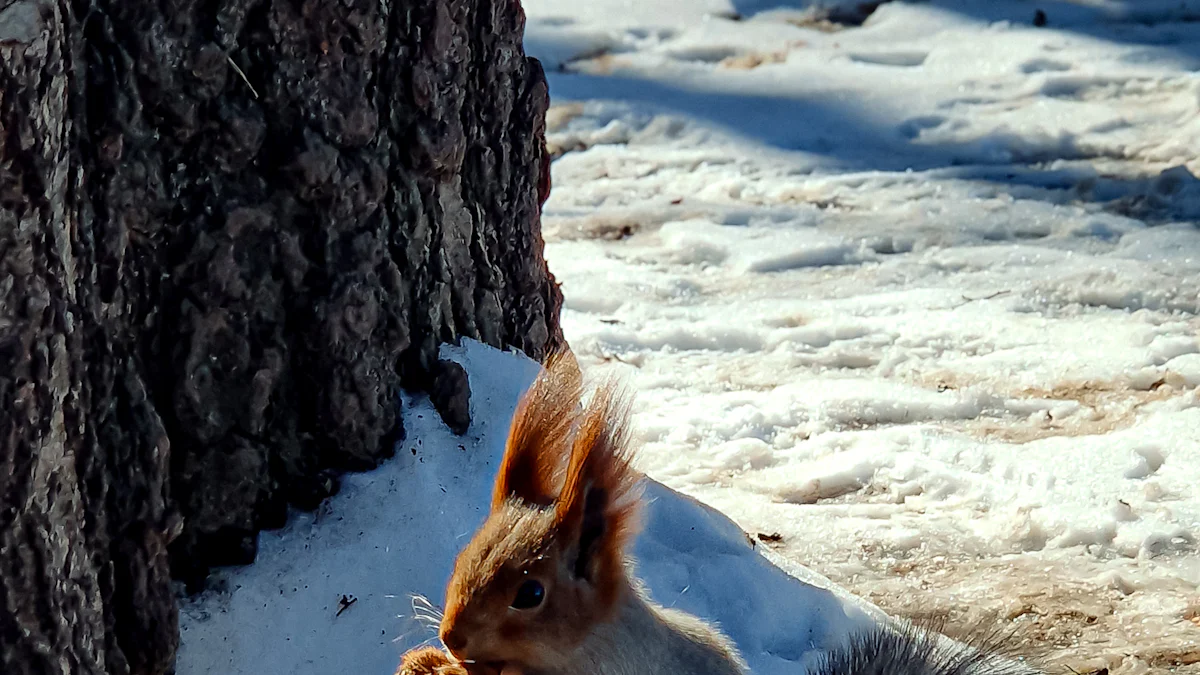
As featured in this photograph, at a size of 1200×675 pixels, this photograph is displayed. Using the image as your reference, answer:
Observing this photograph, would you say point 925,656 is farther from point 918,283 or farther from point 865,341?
point 918,283

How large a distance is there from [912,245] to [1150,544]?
2.09 m

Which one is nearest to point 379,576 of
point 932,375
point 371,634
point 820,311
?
point 371,634

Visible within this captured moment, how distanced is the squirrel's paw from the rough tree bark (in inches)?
13.1

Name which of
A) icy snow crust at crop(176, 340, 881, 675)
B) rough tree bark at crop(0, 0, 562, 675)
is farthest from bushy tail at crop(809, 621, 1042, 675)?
rough tree bark at crop(0, 0, 562, 675)

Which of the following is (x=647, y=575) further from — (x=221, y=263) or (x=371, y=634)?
(x=221, y=263)

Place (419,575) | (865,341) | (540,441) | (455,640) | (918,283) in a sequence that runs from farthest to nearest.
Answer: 1. (918,283)
2. (865,341)
3. (419,575)
4. (540,441)
5. (455,640)

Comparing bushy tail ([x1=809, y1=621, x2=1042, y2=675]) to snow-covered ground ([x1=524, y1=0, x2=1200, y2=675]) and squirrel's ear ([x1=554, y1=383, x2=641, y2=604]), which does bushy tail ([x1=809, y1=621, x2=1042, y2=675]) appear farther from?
snow-covered ground ([x1=524, y1=0, x2=1200, y2=675])

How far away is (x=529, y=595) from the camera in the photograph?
6.15 feet

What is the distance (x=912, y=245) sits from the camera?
4.85 meters

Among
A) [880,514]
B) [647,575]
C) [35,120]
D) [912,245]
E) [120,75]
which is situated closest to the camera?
[35,120]

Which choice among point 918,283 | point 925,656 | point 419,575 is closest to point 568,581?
point 419,575

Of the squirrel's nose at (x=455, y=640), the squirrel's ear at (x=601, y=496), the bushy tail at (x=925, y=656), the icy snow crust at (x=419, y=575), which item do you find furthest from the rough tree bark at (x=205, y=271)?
the bushy tail at (x=925, y=656)

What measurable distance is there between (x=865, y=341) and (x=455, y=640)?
2.46 meters

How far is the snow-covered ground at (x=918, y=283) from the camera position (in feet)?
9.73
